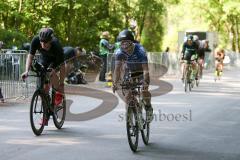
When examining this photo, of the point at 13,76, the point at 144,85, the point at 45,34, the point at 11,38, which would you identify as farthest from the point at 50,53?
the point at 11,38

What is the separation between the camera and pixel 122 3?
123 ft

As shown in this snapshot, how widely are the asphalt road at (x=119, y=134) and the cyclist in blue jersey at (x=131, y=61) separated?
34.6 inches

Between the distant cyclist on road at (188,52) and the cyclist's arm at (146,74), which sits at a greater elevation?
the distant cyclist on road at (188,52)

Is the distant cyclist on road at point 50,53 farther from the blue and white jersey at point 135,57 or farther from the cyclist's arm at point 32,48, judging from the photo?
the blue and white jersey at point 135,57

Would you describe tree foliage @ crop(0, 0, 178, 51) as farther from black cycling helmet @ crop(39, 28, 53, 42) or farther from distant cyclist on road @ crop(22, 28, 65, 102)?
black cycling helmet @ crop(39, 28, 53, 42)

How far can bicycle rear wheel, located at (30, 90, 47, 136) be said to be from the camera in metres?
9.34

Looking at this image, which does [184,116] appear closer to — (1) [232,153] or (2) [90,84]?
(1) [232,153]

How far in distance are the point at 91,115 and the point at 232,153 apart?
482 centimetres

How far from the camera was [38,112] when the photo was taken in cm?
962

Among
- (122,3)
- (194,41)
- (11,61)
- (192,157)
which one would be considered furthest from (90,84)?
(122,3)

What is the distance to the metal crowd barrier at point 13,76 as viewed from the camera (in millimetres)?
14711

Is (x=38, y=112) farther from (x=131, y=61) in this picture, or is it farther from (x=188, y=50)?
(x=188, y=50)

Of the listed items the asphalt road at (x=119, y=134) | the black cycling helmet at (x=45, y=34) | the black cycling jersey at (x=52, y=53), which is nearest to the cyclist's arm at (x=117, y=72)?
the asphalt road at (x=119, y=134)

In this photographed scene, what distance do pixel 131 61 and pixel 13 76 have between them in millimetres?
7287
